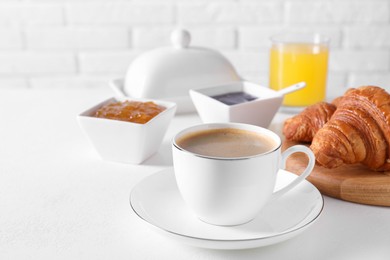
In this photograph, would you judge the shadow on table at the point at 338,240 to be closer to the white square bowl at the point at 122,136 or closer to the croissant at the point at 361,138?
the croissant at the point at 361,138

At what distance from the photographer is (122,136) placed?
102 centimetres

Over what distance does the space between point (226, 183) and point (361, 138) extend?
1.00 ft

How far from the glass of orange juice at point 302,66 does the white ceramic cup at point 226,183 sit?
0.66 meters

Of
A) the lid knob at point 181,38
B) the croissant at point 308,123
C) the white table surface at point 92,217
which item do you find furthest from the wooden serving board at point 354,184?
the lid knob at point 181,38

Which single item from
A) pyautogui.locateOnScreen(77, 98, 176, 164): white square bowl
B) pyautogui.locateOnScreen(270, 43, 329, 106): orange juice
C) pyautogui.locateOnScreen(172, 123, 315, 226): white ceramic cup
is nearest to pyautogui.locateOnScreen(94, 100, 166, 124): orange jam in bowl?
pyautogui.locateOnScreen(77, 98, 176, 164): white square bowl

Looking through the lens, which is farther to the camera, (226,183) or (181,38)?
(181,38)

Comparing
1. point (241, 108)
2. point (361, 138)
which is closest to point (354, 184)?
point (361, 138)

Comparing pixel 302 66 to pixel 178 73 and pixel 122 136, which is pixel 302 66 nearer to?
pixel 178 73

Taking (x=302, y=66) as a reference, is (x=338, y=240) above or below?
below

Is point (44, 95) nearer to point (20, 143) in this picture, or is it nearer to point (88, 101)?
point (88, 101)

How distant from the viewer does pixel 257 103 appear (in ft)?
3.82

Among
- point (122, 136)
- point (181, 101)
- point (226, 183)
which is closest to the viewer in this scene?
point (226, 183)

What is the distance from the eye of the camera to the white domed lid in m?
1.36

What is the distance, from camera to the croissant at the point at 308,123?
1.05 m
